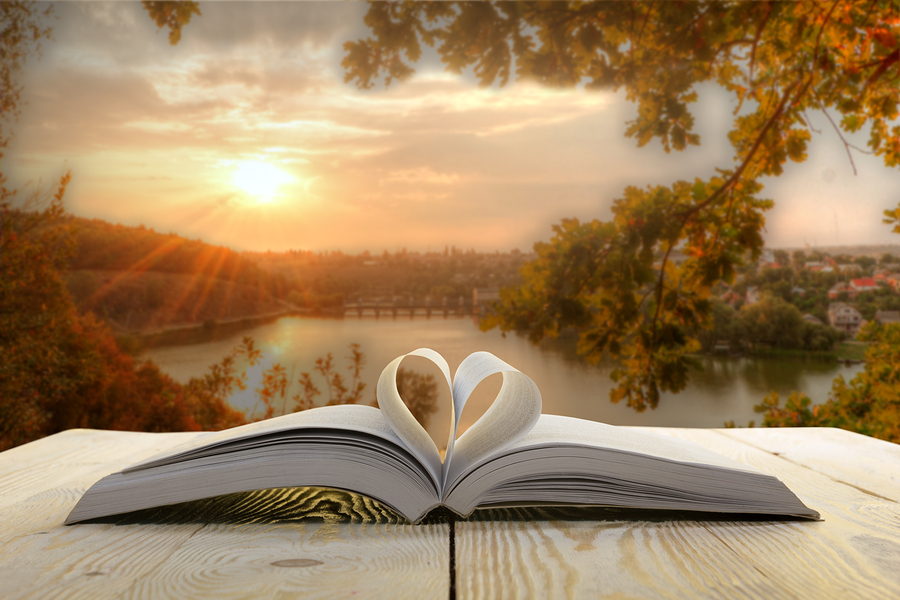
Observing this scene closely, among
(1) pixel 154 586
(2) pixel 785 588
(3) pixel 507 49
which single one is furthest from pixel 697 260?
(1) pixel 154 586

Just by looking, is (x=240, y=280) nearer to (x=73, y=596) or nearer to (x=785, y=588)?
(x=73, y=596)

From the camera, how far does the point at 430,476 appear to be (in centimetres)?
52

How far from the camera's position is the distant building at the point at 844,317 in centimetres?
280

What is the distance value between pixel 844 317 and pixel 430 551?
326 cm

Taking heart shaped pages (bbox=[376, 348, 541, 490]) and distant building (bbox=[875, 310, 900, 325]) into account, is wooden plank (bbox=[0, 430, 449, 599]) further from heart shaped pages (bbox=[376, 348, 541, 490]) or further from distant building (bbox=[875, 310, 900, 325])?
distant building (bbox=[875, 310, 900, 325])


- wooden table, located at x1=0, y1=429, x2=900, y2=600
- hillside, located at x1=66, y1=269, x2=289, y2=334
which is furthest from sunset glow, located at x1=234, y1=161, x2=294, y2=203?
wooden table, located at x1=0, y1=429, x2=900, y2=600

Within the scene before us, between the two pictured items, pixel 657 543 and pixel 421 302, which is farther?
pixel 421 302

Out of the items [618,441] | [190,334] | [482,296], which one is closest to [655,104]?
[482,296]

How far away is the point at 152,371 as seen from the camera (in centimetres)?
275

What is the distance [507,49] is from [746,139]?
102cm

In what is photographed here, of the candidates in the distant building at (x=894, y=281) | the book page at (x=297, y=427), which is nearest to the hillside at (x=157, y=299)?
the book page at (x=297, y=427)

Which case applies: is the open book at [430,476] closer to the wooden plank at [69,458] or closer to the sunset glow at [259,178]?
the wooden plank at [69,458]

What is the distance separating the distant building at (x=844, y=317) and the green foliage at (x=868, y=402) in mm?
401

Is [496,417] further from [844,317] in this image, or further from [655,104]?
[844,317]
